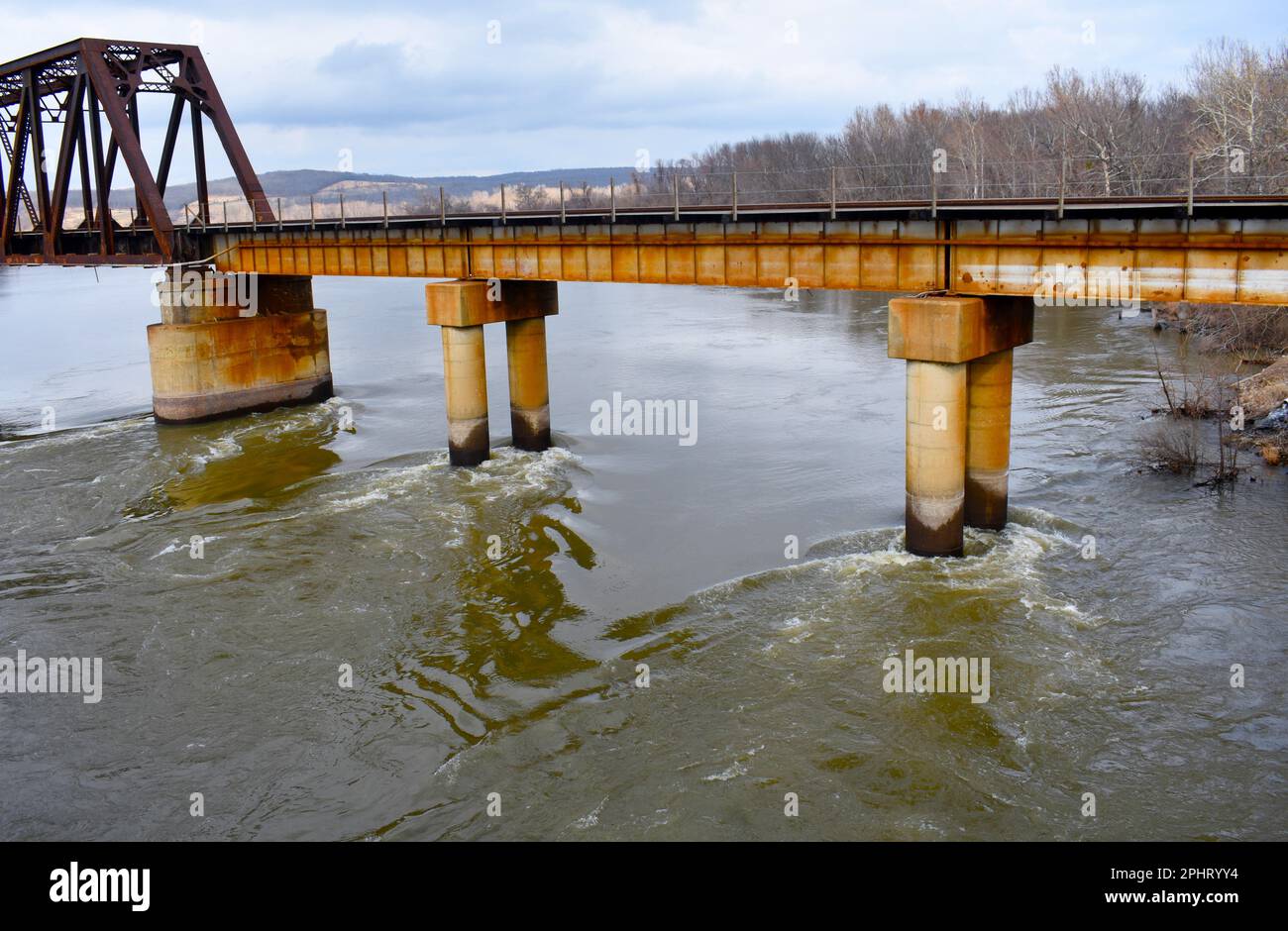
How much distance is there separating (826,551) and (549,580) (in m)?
5.56

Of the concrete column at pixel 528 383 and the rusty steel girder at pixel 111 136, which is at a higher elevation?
the rusty steel girder at pixel 111 136

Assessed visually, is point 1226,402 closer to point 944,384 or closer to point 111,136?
point 944,384

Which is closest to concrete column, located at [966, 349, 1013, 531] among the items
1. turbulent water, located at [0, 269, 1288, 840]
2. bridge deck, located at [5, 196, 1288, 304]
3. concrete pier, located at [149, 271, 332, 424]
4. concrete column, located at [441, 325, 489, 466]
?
turbulent water, located at [0, 269, 1288, 840]

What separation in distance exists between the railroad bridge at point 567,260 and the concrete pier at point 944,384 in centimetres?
4

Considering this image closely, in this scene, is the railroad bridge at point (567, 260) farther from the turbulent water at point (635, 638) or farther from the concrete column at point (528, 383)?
the turbulent water at point (635, 638)

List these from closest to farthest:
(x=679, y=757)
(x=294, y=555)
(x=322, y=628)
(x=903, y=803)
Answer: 1. (x=903, y=803)
2. (x=679, y=757)
3. (x=322, y=628)
4. (x=294, y=555)

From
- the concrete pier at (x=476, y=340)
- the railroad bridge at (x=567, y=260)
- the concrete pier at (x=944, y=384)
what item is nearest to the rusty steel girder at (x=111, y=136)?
the railroad bridge at (x=567, y=260)

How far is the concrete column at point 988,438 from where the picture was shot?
71.1 feet

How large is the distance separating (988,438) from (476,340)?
14305 mm

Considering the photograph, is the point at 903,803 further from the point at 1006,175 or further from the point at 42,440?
the point at 1006,175

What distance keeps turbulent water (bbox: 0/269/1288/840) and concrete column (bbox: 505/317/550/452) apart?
3.44ft
